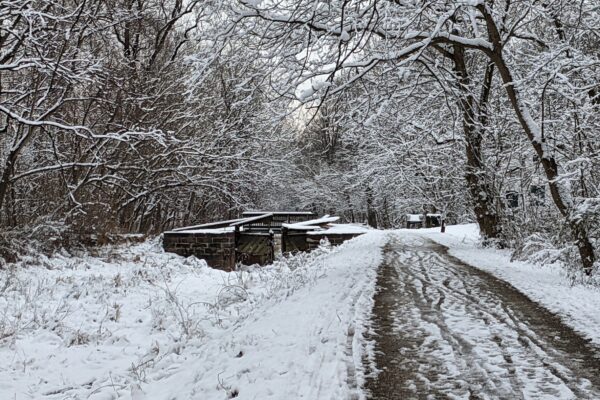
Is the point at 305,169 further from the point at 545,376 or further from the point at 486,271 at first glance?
the point at 545,376

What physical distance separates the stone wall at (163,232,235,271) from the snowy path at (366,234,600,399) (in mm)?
9370

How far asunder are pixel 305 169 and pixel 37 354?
44881 mm

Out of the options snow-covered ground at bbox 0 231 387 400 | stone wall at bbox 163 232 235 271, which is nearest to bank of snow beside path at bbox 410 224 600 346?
snow-covered ground at bbox 0 231 387 400

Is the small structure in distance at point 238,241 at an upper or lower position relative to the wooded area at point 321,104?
lower

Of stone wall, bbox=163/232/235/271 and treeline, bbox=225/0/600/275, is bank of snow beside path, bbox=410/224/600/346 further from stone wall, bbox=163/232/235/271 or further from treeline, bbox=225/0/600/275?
stone wall, bbox=163/232/235/271

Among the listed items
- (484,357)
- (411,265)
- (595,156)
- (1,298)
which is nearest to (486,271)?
(411,265)

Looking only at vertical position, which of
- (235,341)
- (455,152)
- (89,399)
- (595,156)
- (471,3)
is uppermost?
(471,3)

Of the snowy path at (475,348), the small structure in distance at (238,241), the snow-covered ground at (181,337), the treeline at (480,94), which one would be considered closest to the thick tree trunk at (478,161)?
the treeline at (480,94)

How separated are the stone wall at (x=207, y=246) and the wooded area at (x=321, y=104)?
1.81 m

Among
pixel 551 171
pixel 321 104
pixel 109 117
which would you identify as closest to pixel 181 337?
pixel 321 104

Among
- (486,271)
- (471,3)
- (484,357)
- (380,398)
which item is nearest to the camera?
(380,398)

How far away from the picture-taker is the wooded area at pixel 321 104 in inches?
316

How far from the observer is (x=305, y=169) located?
164 feet

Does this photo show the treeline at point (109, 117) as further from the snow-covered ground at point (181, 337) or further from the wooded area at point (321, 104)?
the snow-covered ground at point (181, 337)
